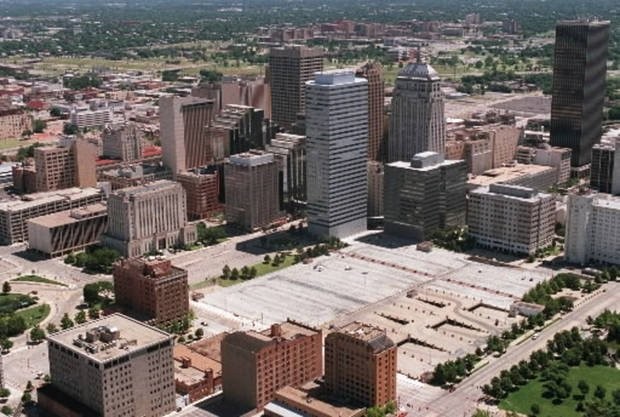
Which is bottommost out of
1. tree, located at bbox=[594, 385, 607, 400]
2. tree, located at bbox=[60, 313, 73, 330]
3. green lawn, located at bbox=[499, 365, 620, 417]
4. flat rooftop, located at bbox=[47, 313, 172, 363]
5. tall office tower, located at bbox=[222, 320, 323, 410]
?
green lawn, located at bbox=[499, 365, 620, 417]

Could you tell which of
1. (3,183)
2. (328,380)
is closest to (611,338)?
(328,380)

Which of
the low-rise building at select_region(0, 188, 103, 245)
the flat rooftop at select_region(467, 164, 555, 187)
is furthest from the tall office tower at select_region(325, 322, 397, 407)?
the low-rise building at select_region(0, 188, 103, 245)

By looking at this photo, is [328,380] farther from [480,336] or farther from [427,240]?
[427,240]

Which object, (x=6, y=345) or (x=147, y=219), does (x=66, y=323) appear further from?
(x=147, y=219)

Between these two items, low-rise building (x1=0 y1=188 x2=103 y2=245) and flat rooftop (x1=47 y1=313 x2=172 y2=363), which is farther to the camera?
low-rise building (x1=0 y1=188 x2=103 y2=245)

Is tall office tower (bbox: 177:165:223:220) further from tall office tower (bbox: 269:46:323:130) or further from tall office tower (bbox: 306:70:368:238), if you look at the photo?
tall office tower (bbox: 269:46:323:130)

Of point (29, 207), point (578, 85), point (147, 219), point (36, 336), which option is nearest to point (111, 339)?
point (36, 336)
